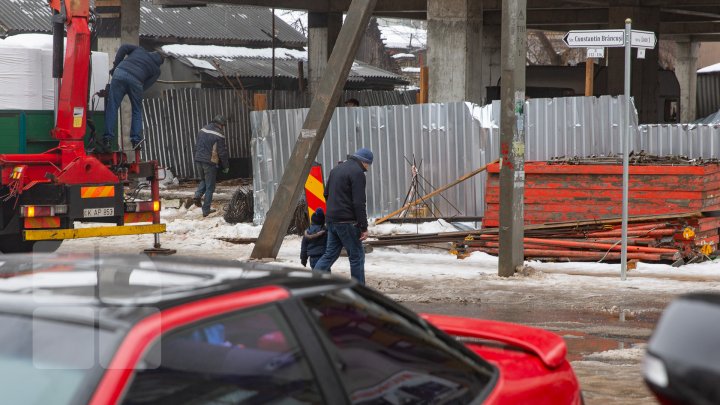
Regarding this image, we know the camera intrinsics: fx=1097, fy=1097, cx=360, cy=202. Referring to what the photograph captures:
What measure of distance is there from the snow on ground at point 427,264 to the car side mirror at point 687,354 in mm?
9476

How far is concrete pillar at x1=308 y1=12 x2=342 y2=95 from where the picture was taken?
32938mm

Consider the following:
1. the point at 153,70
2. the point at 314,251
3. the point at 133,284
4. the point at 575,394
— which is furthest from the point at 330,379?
the point at 153,70

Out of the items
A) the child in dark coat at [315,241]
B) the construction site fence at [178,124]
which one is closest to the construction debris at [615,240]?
the child in dark coat at [315,241]

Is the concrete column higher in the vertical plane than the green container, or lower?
higher

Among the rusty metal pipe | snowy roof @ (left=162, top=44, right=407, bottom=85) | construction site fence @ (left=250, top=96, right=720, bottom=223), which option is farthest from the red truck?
snowy roof @ (left=162, top=44, right=407, bottom=85)

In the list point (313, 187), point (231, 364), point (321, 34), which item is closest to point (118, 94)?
point (313, 187)

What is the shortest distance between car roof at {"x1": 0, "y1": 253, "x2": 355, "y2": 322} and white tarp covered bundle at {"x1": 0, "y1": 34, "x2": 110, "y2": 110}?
33.8 feet

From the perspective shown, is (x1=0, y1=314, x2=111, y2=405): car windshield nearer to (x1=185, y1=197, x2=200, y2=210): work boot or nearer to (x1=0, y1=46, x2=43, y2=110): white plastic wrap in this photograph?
(x1=0, y1=46, x2=43, y2=110): white plastic wrap

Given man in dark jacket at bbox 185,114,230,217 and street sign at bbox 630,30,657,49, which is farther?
man in dark jacket at bbox 185,114,230,217

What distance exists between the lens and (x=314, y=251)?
1180cm

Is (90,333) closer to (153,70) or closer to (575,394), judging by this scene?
(575,394)

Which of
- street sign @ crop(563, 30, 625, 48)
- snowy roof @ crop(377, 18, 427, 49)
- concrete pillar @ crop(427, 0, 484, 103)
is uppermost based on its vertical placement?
snowy roof @ crop(377, 18, 427, 49)

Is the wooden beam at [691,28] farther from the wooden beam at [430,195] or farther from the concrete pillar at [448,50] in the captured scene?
the wooden beam at [430,195]

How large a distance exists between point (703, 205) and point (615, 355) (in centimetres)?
581
